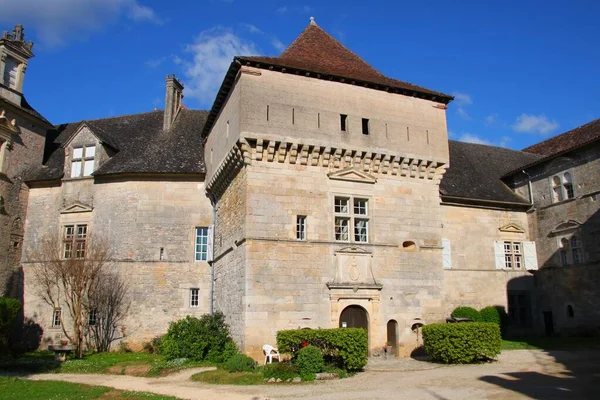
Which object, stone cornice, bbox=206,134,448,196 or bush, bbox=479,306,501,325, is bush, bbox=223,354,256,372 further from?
bush, bbox=479,306,501,325

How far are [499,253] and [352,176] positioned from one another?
1108 centimetres

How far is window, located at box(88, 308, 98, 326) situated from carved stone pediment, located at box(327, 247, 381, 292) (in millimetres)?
10449

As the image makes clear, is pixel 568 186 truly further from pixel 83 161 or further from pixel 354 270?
pixel 83 161

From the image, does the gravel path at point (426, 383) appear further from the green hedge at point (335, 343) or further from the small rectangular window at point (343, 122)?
the small rectangular window at point (343, 122)

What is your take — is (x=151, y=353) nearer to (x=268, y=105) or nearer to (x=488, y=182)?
(x=268, y=105)

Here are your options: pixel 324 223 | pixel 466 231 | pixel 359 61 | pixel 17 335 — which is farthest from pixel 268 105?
pixel 17 335

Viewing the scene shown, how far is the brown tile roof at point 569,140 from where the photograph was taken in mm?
23066

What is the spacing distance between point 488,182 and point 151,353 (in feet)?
61.1

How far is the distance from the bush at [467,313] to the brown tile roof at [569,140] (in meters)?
8.56

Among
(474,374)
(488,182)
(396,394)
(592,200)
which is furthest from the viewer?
(488,182)

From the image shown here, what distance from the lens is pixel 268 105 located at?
16484mm

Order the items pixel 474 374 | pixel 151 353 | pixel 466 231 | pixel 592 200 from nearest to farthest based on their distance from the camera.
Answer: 1. pixel 474 374
2. pixel 151 353
3. pixel 592 200
4. pixel 466 231

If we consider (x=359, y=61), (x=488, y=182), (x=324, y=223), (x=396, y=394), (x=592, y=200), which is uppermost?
(x=359, y=61)

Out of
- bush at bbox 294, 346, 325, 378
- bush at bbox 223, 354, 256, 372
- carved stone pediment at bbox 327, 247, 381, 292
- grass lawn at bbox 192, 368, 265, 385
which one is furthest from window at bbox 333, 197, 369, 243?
grass lawn at bbox 192, 368, 265, 385
